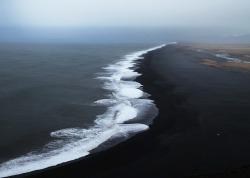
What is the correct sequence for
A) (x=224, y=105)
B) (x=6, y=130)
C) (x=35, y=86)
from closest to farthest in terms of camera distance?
(x=6, y=130), (x=224, y=105), (x=35, y=86)

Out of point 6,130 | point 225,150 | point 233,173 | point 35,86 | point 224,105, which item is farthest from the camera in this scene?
point 35,86

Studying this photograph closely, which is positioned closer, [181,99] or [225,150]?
[225,150]

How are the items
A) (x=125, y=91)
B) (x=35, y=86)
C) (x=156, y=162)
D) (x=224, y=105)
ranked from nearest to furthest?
(x=156, y=162) → (x=224, y=105) → (x=125, y=91) → (x=35, y=86)

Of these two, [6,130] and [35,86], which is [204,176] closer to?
[6,130]

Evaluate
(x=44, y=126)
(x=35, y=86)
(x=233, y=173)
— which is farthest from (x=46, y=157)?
(x=35, y=86)

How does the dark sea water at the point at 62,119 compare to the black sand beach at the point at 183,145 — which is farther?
the dark sea water at the point at 62,119

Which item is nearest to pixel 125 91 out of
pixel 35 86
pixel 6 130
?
pixel 35 86

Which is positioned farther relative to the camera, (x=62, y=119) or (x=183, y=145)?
(x=62, y=119)

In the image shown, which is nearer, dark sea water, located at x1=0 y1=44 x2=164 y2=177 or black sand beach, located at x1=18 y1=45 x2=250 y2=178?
black sand beach, located at x1=18 y1=45 x2=250 y2=178

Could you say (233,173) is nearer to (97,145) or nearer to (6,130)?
(97,145)
